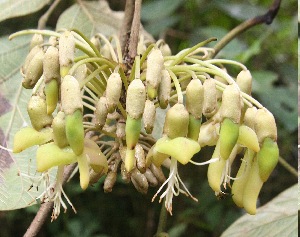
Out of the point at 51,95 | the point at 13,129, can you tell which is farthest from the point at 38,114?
the point at 13,129

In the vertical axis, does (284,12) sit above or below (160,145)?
below

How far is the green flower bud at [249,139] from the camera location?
2.53 ft

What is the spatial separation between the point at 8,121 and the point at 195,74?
1.47 ft

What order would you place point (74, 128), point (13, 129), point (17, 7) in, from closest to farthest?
point (74, 128)
point (13, 129)
point (17, 7)

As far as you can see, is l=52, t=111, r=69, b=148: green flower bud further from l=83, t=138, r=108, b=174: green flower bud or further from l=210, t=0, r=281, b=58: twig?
l=210, t=0, r=281, b=58: twig

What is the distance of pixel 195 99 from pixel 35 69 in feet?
0.72

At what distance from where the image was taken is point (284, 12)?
224cm

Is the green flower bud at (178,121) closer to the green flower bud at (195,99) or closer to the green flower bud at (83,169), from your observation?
the green flower bud at (195,99)

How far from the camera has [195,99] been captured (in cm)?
78

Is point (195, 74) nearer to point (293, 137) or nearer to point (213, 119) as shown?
point (213, 119)

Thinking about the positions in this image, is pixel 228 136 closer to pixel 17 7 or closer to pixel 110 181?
pixel 110 181

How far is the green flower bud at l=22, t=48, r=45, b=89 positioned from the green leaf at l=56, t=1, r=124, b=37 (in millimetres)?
516

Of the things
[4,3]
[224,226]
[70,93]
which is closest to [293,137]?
[224,226]

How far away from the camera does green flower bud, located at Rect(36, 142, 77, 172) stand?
2.44 feet
